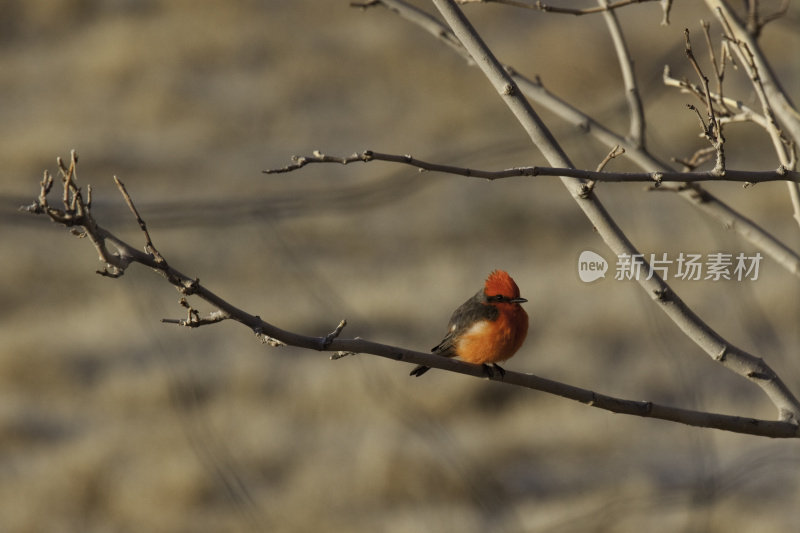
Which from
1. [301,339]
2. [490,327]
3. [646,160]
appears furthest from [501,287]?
[301,339]

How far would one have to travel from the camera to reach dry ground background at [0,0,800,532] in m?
6.53

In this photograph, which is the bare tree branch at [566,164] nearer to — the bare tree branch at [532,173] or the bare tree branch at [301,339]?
the bare tree branch at [301,339]

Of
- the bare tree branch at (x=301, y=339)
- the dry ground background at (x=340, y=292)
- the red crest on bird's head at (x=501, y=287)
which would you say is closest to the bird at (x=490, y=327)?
the red crest on bird's head at (x=501, y=287)

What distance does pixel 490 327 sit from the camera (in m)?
3.37

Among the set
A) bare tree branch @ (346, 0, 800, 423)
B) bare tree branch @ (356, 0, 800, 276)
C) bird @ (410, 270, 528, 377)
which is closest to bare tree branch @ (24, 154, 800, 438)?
bare tree branch @ (346, 0, 800, 423)

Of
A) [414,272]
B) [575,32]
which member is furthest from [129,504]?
[575,32]

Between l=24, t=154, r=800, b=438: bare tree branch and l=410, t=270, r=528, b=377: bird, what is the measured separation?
0.43 m

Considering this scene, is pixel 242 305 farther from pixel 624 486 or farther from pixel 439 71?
pixel 624 486

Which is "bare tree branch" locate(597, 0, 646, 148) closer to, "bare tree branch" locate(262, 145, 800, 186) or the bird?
the bird

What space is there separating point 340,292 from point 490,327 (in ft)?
11.1

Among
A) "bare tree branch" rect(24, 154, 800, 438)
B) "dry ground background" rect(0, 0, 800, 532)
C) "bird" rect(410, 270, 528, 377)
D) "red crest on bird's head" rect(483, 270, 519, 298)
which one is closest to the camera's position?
"bare tree branch" rect(24, 154, 800, 438)

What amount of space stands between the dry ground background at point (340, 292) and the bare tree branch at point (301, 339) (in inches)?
154

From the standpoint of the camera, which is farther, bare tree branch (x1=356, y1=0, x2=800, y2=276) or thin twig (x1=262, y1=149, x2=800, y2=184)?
bare tree branch (x1=356, y1=0, x2=800, y2=276)

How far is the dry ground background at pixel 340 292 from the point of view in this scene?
21.4 feet
